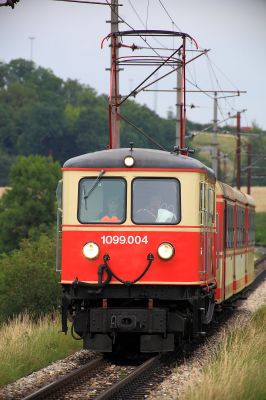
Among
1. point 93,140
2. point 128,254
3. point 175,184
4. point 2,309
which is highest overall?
point 93,140

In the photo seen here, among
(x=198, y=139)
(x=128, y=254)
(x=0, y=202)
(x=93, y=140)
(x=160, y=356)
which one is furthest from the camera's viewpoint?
(x=198, y=139)

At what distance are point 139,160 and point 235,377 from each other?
161 inches

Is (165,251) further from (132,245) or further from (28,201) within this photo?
(28,201)

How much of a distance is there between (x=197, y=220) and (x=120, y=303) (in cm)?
151

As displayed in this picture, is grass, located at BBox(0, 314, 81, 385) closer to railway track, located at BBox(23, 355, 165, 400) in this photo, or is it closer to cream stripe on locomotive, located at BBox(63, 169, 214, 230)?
railway track, located at BBox(23, 355, 165, 400)

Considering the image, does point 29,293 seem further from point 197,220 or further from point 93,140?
point 93,140

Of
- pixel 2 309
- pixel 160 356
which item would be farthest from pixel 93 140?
pixel 160 356

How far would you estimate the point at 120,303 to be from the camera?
1534 centimetres

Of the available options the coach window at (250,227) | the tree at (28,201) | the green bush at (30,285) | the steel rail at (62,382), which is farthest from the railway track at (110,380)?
the tree at (28,201)

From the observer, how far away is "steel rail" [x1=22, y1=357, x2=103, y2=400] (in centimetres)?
1214

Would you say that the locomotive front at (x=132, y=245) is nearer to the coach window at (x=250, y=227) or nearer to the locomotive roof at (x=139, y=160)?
the locomotive roof at (x=139, y=160)

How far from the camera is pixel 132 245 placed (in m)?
15.0

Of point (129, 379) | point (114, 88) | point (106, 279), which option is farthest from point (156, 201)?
point (114, 88)

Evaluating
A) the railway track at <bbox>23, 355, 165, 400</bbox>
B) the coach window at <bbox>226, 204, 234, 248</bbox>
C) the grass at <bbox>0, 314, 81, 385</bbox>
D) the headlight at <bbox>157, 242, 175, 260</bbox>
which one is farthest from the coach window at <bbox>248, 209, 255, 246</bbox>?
the headlight at <bbox>157, 242, 175, 260</bbox>
